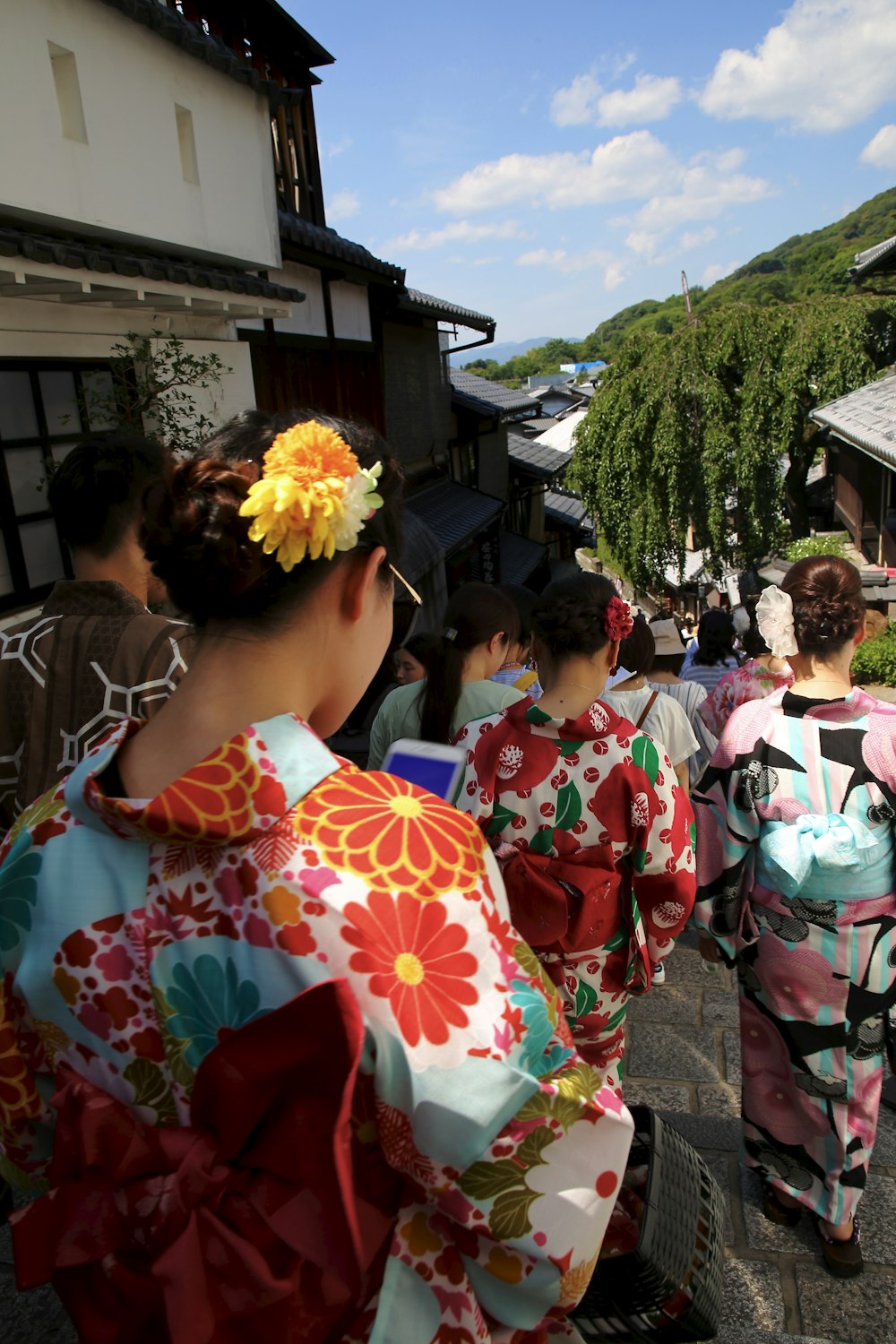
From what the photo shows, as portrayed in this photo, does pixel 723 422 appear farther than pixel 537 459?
No

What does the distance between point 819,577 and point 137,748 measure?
2.16 m

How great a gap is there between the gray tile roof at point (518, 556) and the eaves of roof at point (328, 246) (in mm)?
10712

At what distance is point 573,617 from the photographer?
2.60 metres

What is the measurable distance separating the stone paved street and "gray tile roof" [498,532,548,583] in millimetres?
17513

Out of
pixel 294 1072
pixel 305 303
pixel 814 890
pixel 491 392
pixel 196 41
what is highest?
pixel 196 41

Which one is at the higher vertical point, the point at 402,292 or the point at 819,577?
the point at 402,292

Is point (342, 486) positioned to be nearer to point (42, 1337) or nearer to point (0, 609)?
point (42, 1337)

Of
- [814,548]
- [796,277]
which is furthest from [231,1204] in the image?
[796,277]

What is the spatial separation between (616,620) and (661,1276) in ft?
5.47

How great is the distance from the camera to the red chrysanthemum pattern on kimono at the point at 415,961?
98cm

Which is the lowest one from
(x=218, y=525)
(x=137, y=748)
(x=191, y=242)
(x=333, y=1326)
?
(x=333, y=1326)

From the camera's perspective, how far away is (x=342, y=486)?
1.16 metres

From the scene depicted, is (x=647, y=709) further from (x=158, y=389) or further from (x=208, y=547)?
(x=158, y=389)

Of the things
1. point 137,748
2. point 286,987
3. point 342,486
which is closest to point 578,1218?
point 286,987
